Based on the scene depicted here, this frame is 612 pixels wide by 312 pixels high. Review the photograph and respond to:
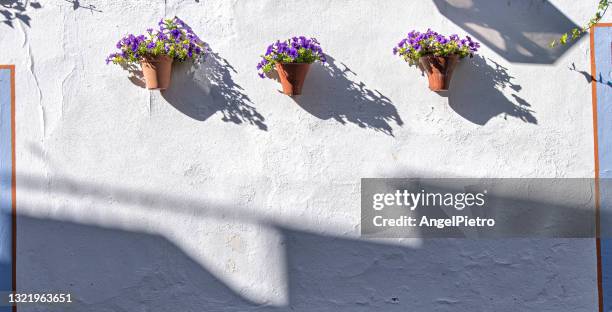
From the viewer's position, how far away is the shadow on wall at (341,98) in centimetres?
345

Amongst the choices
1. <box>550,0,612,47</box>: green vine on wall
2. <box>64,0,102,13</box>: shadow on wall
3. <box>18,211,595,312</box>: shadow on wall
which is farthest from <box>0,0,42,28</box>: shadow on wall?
Result: <box>550,0,612,47</box>: green vine on wall

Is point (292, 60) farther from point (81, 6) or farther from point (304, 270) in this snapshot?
point (81, 6)

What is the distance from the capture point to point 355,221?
3449 millimetres

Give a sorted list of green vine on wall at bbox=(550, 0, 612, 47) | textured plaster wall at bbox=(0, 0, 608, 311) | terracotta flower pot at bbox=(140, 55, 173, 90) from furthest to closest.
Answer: textured plaster wall at bbox=(0, 0, 608, 311) → terracotta flower pot at bbox=(140, 55, 173, 90) → green vine on wall at bbox=(550, 0, 612, 47)

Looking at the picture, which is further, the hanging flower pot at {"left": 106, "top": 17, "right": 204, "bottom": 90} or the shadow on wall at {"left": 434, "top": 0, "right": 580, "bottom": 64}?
the shadow on wall at {"left": 434, "top": 0, "right": 580, "bottom": 64}

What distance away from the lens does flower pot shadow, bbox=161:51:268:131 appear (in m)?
3.47

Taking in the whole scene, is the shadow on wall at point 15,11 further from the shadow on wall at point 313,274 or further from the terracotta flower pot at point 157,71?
the shadow on wall at point 313,274

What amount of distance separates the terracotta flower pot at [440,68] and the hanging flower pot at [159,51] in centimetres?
136

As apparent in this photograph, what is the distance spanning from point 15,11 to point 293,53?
1781 mm

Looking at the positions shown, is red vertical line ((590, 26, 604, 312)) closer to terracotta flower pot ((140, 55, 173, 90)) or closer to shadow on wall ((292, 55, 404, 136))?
shadow on wall ((292, 55, 404, 136))

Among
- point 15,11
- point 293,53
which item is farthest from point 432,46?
point 15,11

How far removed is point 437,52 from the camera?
3275mm

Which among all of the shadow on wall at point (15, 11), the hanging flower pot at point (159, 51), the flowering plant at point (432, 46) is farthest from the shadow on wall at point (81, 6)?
the flowering plant at point (432, 46)

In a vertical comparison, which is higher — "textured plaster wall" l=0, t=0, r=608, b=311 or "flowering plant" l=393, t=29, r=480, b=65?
"flowering plant" l=393, t=29, r=480, b=65
